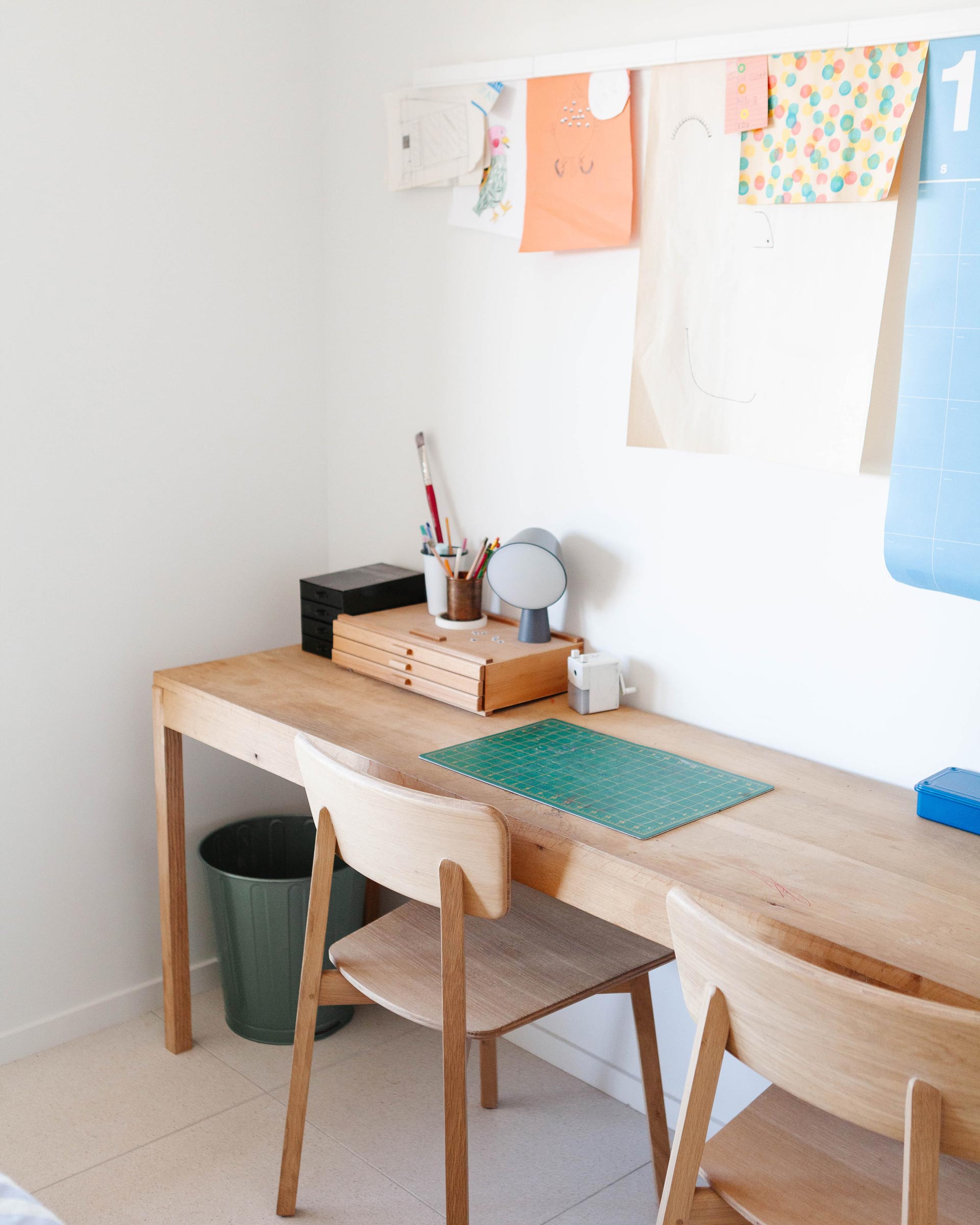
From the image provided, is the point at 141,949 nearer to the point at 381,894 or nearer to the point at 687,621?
the point at 381,894

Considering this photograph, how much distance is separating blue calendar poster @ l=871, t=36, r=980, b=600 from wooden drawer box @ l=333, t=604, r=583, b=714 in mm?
677

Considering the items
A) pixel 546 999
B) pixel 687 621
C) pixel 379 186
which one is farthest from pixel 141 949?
pixel 379 186

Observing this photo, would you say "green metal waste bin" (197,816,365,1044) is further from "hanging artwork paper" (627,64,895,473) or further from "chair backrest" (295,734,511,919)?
"hanging artwork paper" (627,64,895,473)

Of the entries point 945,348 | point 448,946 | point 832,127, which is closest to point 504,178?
point 832,127

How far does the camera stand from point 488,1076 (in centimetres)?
211

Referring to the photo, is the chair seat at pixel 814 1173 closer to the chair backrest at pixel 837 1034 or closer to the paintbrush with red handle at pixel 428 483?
the chair backrest at pixel 837 1034

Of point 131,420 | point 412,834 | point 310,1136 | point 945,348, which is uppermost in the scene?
point 945,348

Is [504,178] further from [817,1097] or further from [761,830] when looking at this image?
[817,1097]

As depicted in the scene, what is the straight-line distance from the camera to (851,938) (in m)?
1.22

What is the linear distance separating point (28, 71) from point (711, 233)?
1206 millimetres

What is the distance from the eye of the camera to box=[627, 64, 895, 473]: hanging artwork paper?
1586 millimetres

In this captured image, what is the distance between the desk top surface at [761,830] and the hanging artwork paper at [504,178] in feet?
2.82

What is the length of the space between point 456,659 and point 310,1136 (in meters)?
0.89

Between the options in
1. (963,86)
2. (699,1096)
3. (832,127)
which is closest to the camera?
(699,1096)
